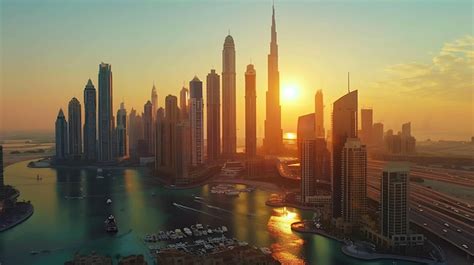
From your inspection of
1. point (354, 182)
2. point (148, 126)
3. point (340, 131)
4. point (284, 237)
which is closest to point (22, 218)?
point (284, 237)

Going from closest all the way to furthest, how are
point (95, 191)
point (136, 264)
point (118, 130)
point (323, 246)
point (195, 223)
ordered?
1. point (136, 264)
2. point (323, 246)
3. point (195, 223)
4. point (95, 191)
5. point (118, 130)

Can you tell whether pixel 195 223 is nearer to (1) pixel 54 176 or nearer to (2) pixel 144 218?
(2) pixel 144 218

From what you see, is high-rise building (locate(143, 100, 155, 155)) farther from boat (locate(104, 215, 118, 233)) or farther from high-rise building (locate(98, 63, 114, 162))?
boat (locate(104, 215, 118, 233))

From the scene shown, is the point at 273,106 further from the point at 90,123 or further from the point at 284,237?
the point at 284,237

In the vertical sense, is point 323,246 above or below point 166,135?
below

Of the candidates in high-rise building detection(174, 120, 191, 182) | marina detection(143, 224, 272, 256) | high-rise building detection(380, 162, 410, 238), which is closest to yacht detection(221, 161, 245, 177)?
high-rise building detection(174, 120, 191, 182)

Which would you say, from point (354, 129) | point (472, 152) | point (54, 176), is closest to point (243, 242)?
point (354, 129)
